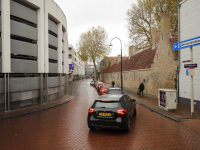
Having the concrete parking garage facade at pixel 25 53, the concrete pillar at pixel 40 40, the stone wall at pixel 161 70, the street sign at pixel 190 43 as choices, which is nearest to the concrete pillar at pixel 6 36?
the concrete parking garage facade at pixel 25 53

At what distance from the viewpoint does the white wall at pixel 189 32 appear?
413 inches

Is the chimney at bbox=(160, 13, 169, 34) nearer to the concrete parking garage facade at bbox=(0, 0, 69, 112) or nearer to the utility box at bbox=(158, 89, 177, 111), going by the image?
the utility box at bbox=(158, 89, 177, 111)

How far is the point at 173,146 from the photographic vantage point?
514 centimetres

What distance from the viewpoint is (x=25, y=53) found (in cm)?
1205

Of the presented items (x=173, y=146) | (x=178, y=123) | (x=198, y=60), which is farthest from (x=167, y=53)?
(x=173, y=146)

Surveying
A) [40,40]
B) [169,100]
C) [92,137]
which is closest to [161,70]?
[169,100]

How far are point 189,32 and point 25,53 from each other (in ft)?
42.3

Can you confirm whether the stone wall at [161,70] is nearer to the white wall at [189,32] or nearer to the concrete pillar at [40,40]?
the white wall at [189,32]

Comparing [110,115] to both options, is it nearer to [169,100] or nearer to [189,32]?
[169,100]

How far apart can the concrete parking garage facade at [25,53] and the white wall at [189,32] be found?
11793mm

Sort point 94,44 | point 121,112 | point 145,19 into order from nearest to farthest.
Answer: point 121,112 < point 145,19 < point 94,44

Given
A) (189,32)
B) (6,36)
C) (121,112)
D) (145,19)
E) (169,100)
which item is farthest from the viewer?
(145,19)

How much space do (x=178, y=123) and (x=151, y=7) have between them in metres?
21.4

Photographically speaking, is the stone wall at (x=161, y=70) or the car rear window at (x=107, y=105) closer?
the car rear window at (x=107, y=105)
